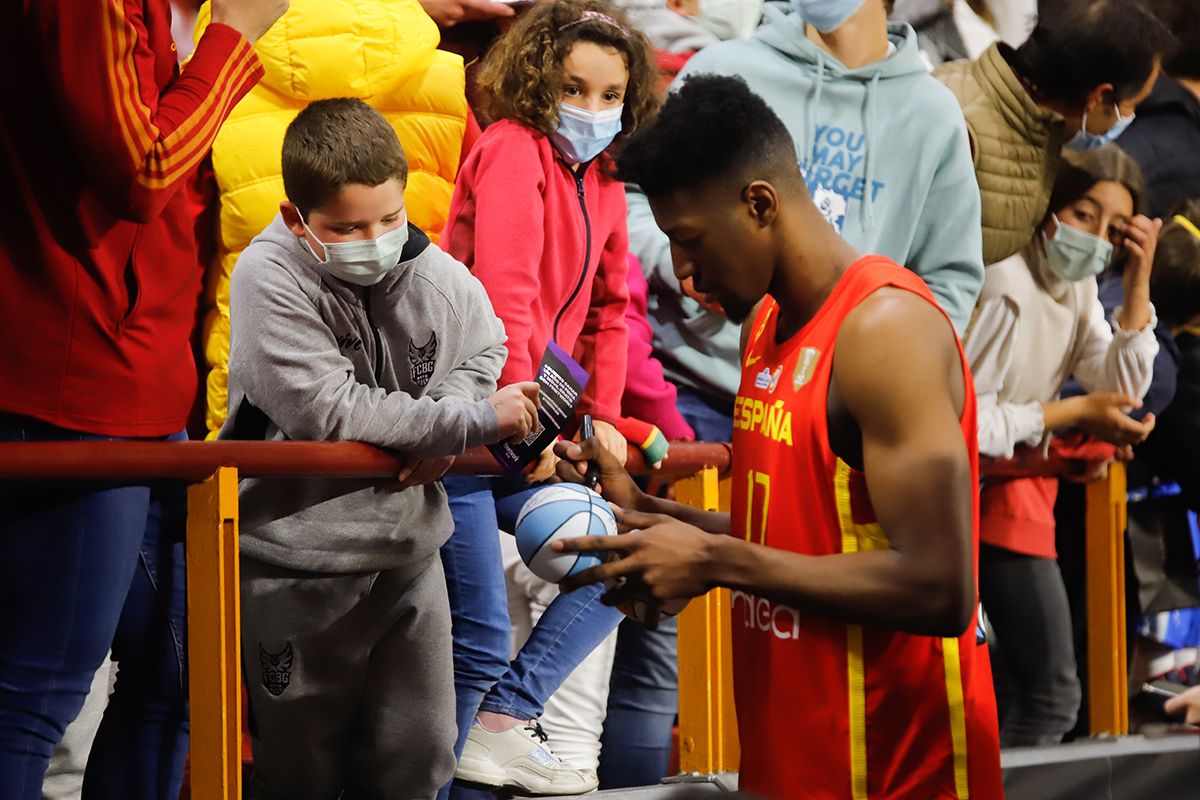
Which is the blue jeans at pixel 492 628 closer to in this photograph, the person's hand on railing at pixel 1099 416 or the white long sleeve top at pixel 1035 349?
the white long sleeve top at pixel 1035 349

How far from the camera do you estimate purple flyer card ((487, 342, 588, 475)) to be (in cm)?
329

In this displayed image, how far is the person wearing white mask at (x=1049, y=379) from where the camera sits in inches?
199

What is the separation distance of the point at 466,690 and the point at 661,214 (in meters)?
1.37

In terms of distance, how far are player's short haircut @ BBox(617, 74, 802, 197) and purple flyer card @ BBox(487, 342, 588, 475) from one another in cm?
74

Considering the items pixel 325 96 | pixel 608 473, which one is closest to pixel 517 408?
pixel 608 473

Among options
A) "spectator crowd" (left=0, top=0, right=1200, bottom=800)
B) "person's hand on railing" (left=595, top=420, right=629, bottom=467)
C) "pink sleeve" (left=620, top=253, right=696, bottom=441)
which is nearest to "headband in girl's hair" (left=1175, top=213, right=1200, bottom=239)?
"spectator crowd" (left=0, top=0, right=1200, bottom=800)

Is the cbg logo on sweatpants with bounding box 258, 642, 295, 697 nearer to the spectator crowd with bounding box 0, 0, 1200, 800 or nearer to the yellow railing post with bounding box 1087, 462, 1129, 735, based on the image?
the spectator crowd with bounding box 0, 0, 1200, 800

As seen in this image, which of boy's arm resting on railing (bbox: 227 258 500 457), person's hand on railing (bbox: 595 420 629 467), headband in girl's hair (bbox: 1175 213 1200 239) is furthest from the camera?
headband in girl's hair (bbox: 1175 213 1200 239)

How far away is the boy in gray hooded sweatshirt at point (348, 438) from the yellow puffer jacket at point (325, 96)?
715 millimetres

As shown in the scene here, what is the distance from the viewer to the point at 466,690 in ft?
11.6

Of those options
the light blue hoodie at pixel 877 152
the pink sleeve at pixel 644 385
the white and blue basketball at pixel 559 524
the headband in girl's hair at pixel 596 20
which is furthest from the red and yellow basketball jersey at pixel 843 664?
the light blue hoodie at pixel 877 152

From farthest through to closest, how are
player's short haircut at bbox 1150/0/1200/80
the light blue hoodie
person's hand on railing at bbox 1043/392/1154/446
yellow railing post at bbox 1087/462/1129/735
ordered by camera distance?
player's short haircut at bbox 1150/0/1200/80
yellow railing post at bbox 1087/462/1129/735
person's hand on railing at bbox 1043/392/1154/446
the light blue hoodie

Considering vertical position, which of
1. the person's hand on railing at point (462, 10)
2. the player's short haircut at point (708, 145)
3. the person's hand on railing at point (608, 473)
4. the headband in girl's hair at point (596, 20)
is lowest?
the person's hand on railing at point (608, 473)

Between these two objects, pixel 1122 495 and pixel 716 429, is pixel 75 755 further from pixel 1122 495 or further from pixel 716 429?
pixel 1122 495
